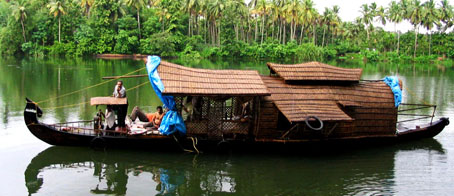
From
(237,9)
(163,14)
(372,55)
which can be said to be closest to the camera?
(163,14)

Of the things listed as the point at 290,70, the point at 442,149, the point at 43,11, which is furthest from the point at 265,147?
the point at 43,11

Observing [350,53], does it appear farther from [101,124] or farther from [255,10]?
[101,124]

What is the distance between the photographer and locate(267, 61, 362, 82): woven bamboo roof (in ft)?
32.1

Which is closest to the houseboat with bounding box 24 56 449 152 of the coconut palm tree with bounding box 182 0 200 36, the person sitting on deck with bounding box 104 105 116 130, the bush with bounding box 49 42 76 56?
the person sitting on deck with bounding box 104 105 116 130

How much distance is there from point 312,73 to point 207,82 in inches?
104

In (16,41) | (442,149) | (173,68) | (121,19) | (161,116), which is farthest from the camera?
(121,19)

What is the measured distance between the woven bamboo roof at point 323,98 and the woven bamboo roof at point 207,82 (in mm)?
530

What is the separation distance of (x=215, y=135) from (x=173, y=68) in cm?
172

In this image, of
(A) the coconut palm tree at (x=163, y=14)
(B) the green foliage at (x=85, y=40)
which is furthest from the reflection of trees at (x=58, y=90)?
(A) the coconut palm tree at (x=163, y=14)

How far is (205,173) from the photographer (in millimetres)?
8492

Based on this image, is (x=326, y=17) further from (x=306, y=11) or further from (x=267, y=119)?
(x=267, y=119)

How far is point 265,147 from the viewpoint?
30.9 feet

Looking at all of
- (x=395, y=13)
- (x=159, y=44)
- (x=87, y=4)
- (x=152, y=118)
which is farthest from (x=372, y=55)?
(x=152, y=118)

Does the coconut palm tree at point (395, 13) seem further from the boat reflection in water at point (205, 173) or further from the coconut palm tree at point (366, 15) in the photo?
the boat reflection in water at point (205, 173)
